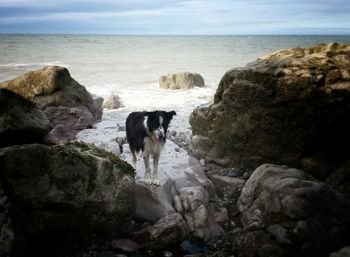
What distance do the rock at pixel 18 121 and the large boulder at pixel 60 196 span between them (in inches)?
49.0

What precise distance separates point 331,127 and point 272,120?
1.29 meters

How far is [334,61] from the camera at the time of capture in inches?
316

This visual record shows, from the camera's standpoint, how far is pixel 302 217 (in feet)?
17.2

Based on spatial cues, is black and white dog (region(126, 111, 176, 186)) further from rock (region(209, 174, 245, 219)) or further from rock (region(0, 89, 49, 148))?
rock (region(0, 89, 49, 148))

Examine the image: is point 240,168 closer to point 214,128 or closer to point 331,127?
point 214,128

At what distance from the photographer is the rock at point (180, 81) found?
22.8 meters

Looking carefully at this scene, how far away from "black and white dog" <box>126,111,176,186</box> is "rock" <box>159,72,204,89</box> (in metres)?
15.7

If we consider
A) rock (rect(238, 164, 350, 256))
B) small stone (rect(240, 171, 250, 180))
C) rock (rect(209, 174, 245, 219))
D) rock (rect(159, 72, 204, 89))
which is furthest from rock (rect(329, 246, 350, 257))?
rock (rect(159, 72, 204, 89))

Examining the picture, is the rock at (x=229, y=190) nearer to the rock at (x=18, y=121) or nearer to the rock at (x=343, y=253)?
the rock at (x=343, y=253)

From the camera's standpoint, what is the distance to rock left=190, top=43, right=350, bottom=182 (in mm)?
7613

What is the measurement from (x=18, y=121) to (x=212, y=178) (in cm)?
445

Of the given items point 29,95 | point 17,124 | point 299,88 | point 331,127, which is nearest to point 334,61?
point 299,88

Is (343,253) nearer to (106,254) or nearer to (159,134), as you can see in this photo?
(106,254)

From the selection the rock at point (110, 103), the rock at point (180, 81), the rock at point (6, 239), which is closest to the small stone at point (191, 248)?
the rock at point (6, 239)
